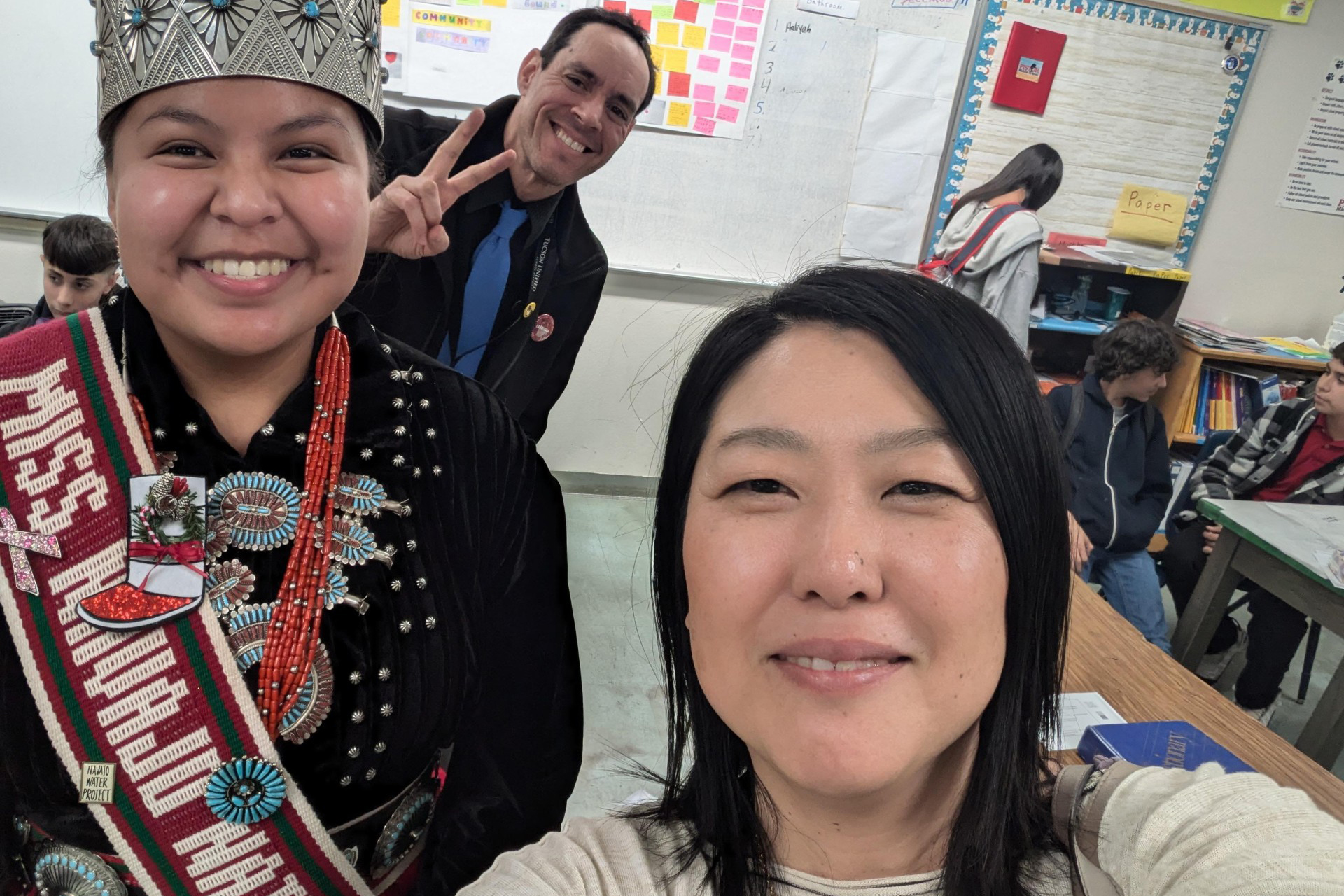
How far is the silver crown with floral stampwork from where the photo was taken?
2.45 feet

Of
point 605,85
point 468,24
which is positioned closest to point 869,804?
point 605,85

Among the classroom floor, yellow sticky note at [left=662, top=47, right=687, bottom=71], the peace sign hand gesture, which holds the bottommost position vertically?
the classroom floor

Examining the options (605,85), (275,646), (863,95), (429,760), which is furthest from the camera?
(863,95)

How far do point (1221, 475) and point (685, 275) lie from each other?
87.8 inches

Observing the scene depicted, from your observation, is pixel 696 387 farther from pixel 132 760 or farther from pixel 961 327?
pixel 132 760

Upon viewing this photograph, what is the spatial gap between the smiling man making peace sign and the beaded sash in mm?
979

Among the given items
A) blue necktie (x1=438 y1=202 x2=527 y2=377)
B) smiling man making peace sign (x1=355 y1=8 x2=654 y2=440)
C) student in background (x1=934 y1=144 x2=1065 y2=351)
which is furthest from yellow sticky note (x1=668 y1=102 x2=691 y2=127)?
blue necktie (x1=438 y1=202 x2=527 y2=377)

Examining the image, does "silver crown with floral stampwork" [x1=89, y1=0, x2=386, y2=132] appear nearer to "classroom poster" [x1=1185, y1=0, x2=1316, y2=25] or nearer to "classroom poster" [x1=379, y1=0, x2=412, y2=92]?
"classroom poster" [x1=379, y1=0, x2=412, y2=92]

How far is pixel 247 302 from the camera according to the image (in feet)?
2.56

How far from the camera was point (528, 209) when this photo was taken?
204 cm

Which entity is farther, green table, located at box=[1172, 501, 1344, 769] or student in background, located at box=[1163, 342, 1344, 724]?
student in background, located at box=[1163, 342, 1344, 724]

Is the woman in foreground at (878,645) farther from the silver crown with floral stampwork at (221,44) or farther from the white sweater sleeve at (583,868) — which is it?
the silver crown with floral stampwork at (221,44)

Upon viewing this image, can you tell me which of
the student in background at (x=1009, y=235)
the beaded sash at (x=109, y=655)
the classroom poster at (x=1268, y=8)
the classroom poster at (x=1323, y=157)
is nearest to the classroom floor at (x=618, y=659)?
the beaded sash at (x=109, y=655)

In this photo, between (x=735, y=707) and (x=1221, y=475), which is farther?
(x=1221, y=475)
